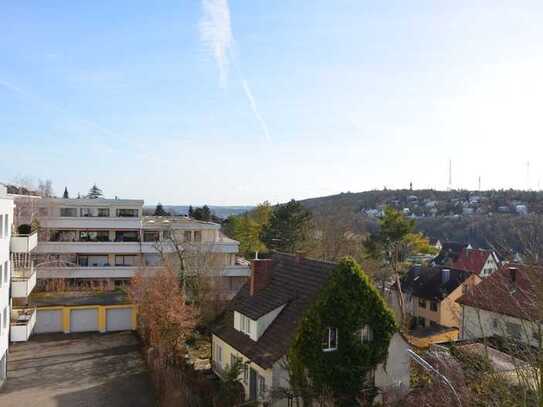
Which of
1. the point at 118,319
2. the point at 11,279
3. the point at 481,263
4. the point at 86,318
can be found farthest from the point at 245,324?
the point at 481,263

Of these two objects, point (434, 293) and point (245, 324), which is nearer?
point (245, 324)

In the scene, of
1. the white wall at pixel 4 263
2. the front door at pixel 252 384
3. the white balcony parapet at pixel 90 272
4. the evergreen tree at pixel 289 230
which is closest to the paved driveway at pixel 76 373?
the white wall at pixel 4 263

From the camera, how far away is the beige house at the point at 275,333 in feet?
66.1

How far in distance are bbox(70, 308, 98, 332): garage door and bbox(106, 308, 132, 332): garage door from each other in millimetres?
944

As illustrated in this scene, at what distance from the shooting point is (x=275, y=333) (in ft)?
70.8

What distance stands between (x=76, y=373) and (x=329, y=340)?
1583 cm

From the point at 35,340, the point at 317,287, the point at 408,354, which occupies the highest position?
the point at 317,287

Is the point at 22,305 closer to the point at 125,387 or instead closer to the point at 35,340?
the point at 35,340

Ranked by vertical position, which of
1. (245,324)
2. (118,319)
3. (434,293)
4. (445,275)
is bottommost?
(118,319)

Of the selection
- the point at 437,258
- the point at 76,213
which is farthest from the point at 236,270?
the point at 437,258

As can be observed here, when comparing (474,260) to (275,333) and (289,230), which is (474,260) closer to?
(289,230)

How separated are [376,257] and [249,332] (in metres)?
32.2

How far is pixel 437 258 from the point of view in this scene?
276 feet

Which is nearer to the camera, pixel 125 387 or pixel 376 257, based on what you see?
pixel 125 387
